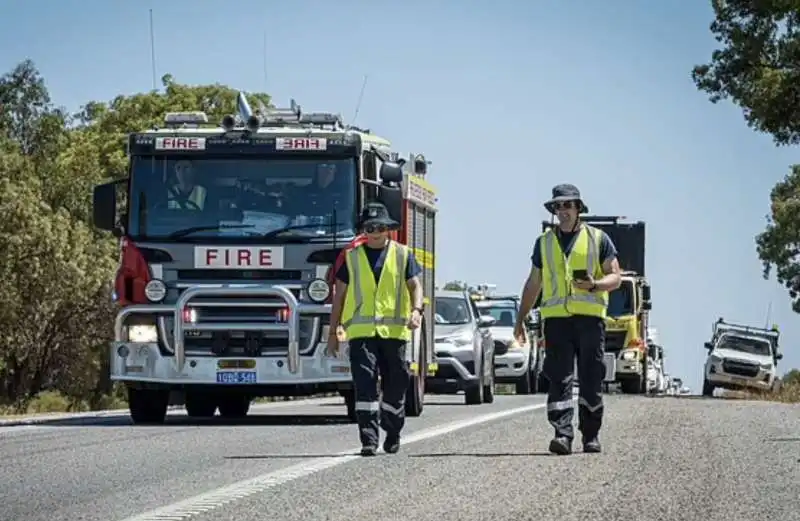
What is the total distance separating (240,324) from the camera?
19.6 metres

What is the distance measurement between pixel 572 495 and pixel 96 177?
54.8 meters

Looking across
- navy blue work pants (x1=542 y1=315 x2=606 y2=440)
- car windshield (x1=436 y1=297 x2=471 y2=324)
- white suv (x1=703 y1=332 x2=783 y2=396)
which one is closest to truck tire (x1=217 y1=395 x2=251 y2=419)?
car windshield (x1=436 y1=297 x2=471 y2=324)

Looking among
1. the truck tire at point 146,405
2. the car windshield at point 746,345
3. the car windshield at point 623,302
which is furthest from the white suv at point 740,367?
the truck tire at point 146,405

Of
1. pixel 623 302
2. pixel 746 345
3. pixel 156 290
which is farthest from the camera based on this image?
pixel 746 345

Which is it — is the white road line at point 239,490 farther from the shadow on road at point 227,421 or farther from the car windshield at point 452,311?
the car windshield at point 452,311

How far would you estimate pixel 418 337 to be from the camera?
21.3m

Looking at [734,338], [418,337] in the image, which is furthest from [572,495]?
[734,338]

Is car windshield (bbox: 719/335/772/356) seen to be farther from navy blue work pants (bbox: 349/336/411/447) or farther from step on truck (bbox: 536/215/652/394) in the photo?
navy blue work pants (bbox: 349/336/411/447)

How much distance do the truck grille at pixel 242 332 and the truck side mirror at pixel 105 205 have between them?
1.16 meters

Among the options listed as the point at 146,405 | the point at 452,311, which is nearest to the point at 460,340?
the point at 452,311

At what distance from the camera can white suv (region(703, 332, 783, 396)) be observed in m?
50.4

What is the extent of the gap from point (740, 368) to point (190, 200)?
32.9 meters

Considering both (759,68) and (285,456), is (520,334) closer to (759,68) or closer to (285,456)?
(285,456)

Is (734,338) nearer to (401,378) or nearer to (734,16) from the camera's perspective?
(734,16)
